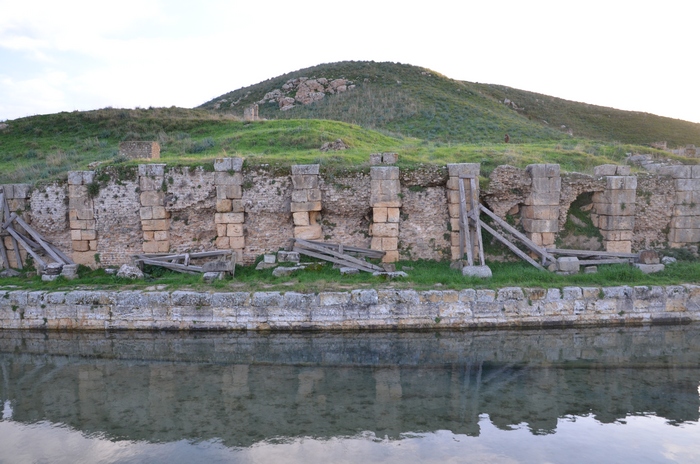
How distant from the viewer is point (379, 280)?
40.1 ft

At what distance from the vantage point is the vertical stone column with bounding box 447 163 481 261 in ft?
44.6

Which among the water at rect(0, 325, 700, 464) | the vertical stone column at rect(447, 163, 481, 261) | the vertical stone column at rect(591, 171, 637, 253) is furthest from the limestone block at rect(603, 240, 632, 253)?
the vertical stone column at rect(447, 163, 481, 261)

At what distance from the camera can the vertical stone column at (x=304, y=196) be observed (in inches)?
537

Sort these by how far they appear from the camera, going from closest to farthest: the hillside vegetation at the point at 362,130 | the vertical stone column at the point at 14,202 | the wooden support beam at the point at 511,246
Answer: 1. the wooden support beam at the point at 511,246
2. the vertical stone column at the point at 14,202
3. the hillside vegetation at the point at 362,130

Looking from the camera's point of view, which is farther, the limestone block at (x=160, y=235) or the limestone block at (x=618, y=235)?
the limestone block at (x=618, y=235)

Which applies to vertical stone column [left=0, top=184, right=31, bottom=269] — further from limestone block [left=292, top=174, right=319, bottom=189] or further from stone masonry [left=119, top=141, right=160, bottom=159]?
limestone block [left=292, top=174, right=319, bottom=189]

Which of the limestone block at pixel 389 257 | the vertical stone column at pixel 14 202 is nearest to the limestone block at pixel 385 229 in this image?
the limestone block at pixel 389 257

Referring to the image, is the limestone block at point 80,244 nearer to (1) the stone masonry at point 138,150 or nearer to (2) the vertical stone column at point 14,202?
(2) the vertical stone column at point 14,202

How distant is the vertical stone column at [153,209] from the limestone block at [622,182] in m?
12.3

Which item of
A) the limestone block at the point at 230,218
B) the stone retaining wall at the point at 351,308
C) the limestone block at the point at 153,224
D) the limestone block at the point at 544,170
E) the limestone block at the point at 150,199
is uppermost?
the limestone block at the point at 544,170

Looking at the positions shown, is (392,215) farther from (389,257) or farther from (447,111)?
(447,111)

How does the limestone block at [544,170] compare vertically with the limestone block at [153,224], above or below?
above

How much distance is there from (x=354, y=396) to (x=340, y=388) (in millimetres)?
390

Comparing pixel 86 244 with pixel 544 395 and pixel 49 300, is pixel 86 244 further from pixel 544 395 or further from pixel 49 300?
pixel 544 395
